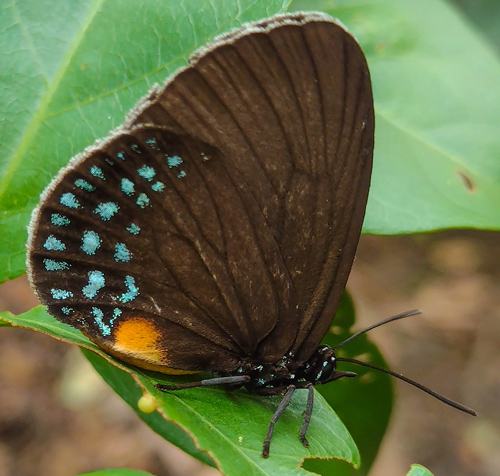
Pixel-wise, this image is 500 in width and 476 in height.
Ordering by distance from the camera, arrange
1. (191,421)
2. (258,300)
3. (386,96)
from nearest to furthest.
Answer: (191,421) → (258,300) → (386,96)

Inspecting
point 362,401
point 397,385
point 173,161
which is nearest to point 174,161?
point 173,161

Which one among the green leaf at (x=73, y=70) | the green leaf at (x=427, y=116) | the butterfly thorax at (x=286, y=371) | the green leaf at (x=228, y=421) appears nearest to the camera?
the green leaf at (x=228, y=421)

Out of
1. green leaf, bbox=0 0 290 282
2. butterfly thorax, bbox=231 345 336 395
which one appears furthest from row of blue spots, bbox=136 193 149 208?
butterfly thorax, bbox=231 345 336 395

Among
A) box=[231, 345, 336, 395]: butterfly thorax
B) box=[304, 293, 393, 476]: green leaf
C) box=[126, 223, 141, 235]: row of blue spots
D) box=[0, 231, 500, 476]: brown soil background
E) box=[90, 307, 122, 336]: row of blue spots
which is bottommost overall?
box=[0, 231, 500, 476]: brown soil background

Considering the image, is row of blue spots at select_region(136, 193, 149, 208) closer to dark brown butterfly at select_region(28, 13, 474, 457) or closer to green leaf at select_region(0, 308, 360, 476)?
dark brown butterfly at select_region(28, 13, 474, 457)

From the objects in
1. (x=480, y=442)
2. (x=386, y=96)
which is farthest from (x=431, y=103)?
(x=480, y=442)

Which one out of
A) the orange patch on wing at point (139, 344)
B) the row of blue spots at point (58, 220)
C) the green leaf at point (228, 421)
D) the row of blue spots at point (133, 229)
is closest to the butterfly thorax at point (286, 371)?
the green leaf at point (228, 421)

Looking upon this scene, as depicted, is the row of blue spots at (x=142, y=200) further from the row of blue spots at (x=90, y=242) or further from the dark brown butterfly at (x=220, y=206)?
the row of blue spots at (x=90, y=242)

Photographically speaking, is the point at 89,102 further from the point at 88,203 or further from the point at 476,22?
the point at 476,22
